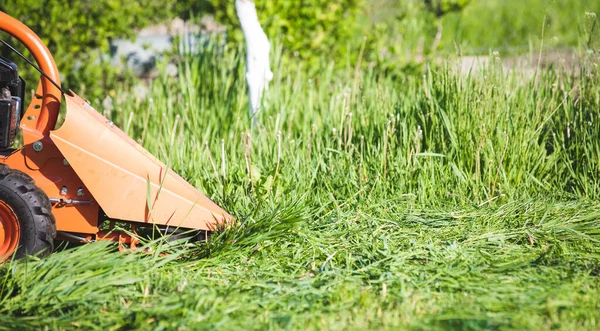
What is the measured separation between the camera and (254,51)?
392 cm

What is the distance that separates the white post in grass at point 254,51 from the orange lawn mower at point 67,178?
113 centimetres

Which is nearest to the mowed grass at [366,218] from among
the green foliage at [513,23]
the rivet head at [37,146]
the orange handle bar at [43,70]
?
the rivet head at [37,146]

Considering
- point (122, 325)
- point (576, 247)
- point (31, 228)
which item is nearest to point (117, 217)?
point (31, 228)

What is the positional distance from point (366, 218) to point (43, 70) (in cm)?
156

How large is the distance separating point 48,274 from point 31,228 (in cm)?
25

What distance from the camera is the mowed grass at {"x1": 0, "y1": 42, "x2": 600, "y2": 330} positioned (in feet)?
7.75

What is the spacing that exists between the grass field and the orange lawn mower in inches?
5.1

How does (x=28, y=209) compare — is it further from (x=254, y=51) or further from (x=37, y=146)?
(x=254, y=51)

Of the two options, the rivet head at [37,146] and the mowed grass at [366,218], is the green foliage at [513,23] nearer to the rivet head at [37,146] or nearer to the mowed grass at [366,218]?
the mowed grass at [366,218]

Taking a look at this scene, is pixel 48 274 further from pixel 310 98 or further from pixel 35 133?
pixel 310 98

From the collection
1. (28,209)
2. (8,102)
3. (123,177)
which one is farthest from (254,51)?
(28,209)

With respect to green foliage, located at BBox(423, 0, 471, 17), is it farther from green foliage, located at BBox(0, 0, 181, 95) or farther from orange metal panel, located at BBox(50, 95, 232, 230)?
orange metal panel, located at BBox(50, 95, 232, 230)

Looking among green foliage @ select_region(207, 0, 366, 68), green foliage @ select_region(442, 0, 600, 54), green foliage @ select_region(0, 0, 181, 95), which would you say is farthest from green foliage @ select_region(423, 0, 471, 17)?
green foliage @ select_region(0, 0, 181, 95)

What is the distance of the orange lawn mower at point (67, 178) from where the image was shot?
104 inches
